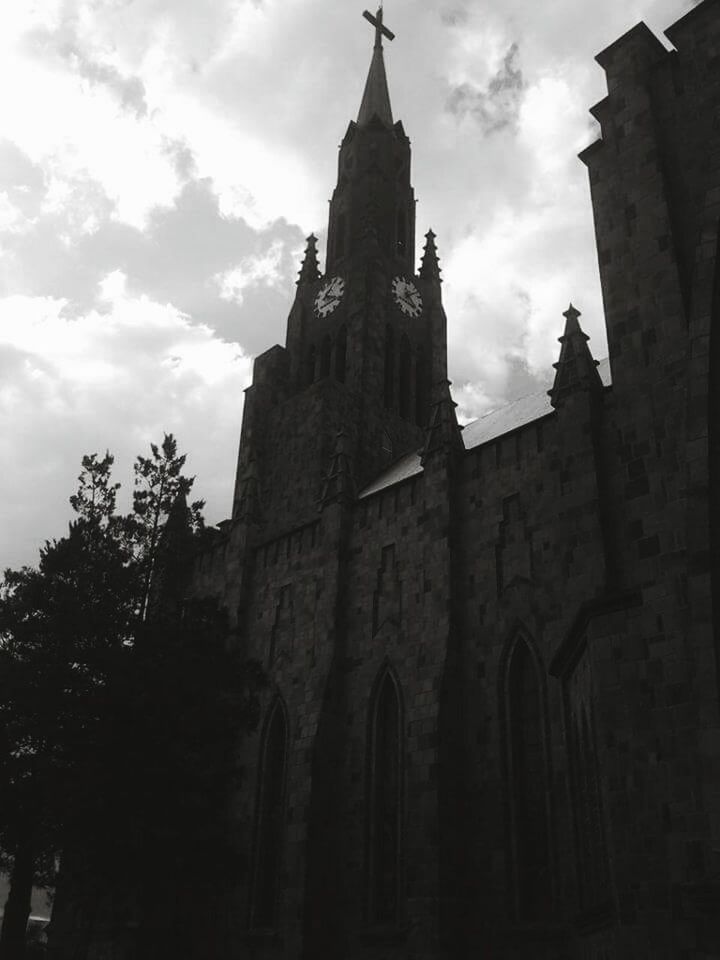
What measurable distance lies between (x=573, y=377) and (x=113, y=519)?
47.6ft

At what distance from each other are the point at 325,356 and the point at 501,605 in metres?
22.8

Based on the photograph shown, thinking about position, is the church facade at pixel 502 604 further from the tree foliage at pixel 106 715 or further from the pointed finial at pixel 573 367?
the tree foliage at pixel 106 715

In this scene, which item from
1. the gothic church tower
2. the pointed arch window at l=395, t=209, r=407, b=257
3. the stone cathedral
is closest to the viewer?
the stone cathedral

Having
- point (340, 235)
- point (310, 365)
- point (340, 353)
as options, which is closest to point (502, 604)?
point (340, 353)

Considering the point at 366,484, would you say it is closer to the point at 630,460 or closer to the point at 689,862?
the point at 630,460

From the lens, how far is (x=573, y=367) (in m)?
21.4

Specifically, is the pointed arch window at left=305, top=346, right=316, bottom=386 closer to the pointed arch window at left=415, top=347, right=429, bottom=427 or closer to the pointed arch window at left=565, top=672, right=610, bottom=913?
the pointed arch window at left=415, top=347, right=429, bottom=427

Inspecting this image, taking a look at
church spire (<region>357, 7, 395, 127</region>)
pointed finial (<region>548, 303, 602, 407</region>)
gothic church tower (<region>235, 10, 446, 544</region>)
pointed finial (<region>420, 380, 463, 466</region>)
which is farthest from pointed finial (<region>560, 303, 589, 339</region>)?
church spire (<region>357, 7, 395, 127</region>)

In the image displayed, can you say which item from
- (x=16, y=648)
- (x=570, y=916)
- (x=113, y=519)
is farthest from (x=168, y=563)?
(x=570, y=916)

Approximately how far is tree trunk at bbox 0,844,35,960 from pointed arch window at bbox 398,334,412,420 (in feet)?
80.8

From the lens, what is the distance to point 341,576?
26.8m

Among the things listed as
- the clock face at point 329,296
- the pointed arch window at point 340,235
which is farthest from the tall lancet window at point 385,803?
the pointed arch window at point 340,235

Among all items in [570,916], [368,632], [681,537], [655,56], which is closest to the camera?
[681,537]

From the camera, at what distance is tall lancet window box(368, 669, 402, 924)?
21.6 m
